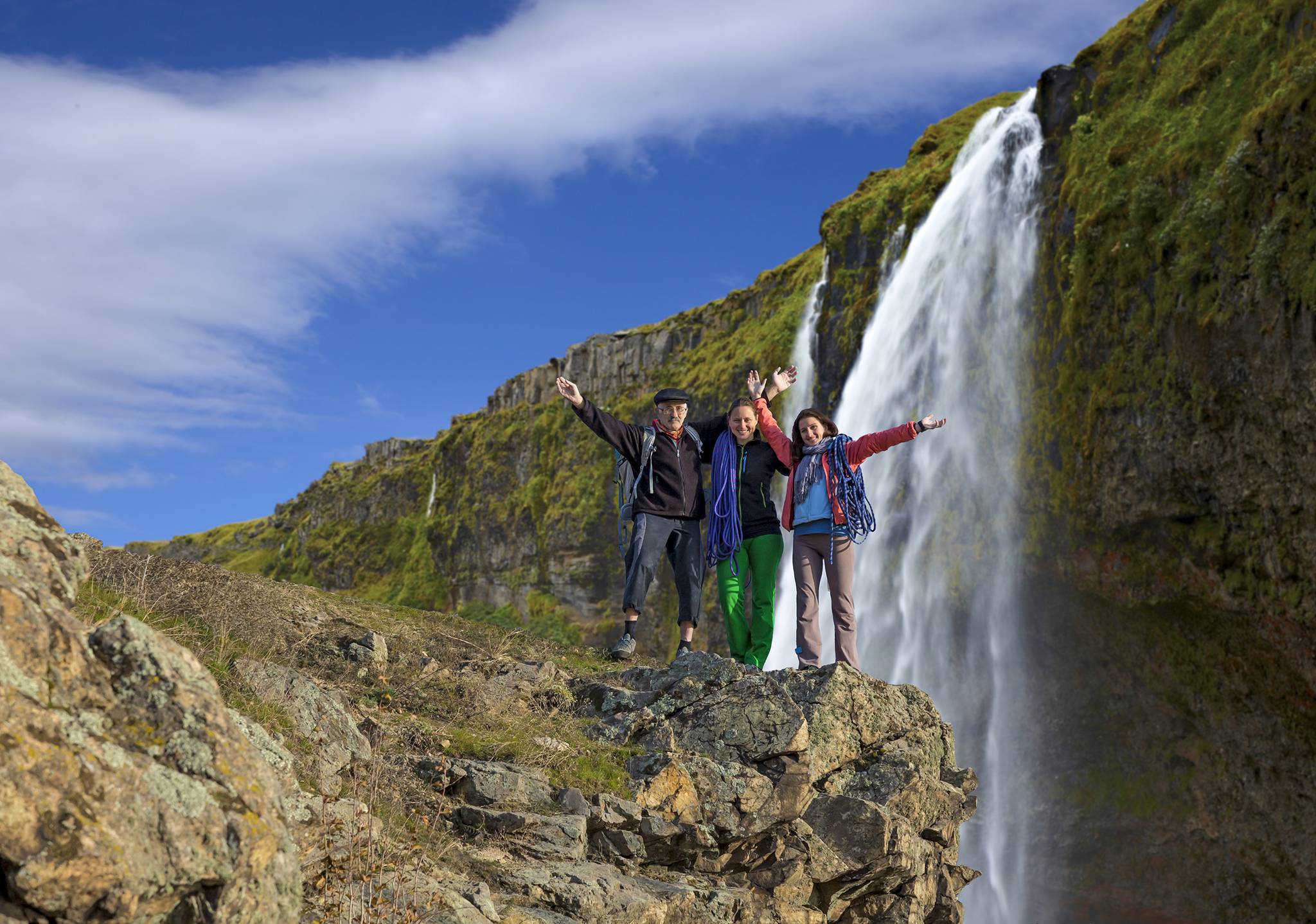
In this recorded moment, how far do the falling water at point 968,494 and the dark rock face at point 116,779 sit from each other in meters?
22.7

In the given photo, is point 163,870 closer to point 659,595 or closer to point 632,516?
point 632,516

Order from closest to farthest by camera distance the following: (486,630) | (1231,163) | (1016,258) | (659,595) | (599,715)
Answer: (599,715), (486,630), (1231,163), (1016,258), (659,595)

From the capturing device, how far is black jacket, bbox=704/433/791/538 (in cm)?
961

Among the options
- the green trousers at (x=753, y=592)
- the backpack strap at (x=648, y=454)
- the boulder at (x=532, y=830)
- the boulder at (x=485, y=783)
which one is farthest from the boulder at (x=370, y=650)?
the green trousers at (x=753, y=592)

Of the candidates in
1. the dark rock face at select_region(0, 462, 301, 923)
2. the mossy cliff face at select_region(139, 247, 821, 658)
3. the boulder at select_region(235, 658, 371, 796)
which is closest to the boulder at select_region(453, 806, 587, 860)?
the boulder at select_region(235, 658, 371, 796)

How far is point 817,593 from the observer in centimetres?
980

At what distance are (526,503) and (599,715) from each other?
2099 inches

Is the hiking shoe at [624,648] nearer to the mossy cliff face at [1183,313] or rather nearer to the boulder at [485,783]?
the boulder at [485,783]

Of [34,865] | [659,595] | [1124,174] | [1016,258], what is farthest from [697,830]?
[659,595]

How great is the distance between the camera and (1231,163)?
721 inches

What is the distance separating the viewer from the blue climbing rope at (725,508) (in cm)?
957

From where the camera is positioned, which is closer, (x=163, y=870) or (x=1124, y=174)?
(x=163, y=870)

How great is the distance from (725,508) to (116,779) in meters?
6.78

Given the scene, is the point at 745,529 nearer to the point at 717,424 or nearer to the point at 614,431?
the point at 717,424
